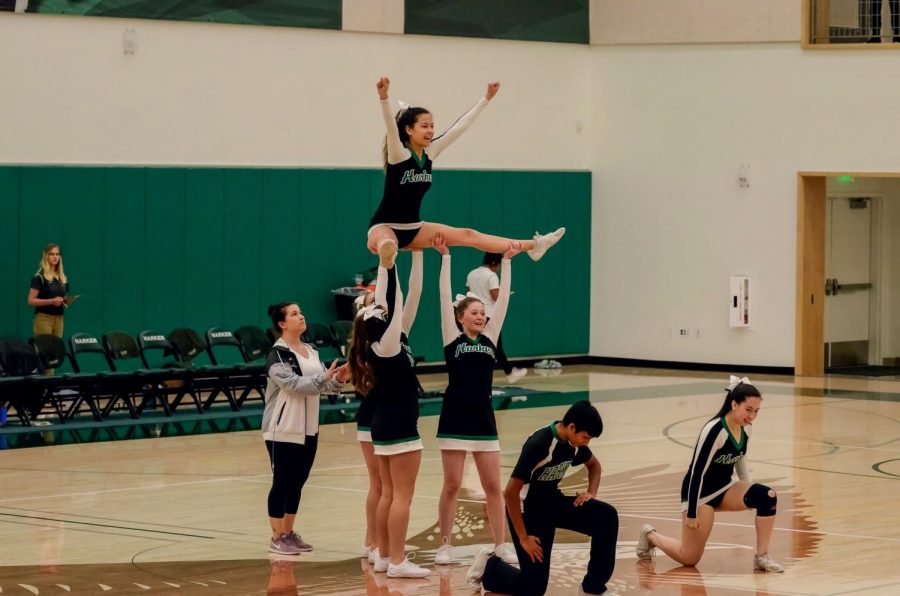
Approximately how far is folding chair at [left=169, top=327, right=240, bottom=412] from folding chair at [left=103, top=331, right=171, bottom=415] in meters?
0.42

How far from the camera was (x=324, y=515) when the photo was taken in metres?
11.9

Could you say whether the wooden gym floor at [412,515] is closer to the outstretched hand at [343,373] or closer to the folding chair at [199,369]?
the outstretched hand at [343,373]

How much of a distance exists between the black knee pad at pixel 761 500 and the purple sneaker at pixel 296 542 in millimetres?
2993

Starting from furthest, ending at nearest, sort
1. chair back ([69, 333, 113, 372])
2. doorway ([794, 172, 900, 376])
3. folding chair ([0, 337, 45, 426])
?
1. doorway ([794, 172, 900, 376])
2. chair back ([69, 333, 113, 372])
3. folding chair ([0, 337, 45, 426])

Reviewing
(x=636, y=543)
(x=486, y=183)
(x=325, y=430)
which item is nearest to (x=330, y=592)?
(x=636, y=543)

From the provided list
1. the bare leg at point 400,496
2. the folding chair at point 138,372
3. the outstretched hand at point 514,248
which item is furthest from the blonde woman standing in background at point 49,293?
the bare leg at point 400,496

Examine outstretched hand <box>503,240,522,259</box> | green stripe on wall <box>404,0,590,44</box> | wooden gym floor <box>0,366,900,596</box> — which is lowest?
wooden gym floor <box>0,366,900,596</box>

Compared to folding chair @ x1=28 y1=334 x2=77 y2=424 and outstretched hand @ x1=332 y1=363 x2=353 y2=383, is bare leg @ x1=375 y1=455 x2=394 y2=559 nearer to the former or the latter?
outstretched hand @ x1=332 y1=363 x2=353 y2=383

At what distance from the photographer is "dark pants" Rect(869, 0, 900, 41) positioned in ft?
74.6

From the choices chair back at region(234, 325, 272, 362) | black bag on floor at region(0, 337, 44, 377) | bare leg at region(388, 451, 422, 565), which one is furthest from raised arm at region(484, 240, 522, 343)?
chair back at region(234, 325, 272, 362)

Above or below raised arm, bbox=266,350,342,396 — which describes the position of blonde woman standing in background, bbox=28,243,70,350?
above

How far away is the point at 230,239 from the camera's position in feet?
69.8

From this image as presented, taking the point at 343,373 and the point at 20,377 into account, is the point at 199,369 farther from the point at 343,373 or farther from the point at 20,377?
the point at 343,373

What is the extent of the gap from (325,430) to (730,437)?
26.5ft
